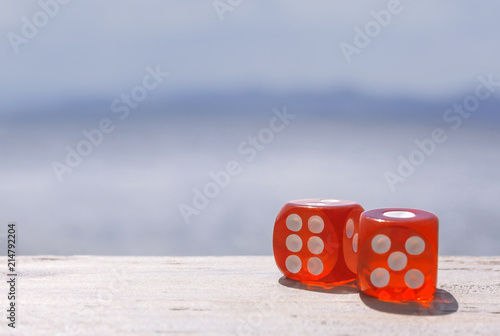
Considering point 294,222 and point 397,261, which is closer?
point 397,261

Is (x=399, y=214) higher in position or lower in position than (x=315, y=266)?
higher

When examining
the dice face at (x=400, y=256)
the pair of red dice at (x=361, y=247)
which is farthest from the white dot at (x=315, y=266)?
the dice face at (x=400, y=256)

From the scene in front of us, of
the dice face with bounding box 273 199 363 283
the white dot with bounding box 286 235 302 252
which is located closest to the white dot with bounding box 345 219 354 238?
the dice face with bounding box 273 199 363 283

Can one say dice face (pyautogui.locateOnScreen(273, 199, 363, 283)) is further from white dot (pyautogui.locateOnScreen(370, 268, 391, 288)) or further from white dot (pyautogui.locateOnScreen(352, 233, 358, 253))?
white dot (pyautogui.locateOnScreen(370, 268, 391, 288))

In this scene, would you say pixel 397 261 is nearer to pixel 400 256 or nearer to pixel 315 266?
pixel 400 256

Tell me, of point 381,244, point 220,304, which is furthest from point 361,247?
point 220,304

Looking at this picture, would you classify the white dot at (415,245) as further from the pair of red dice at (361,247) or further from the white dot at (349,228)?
the white dot at (349,228)

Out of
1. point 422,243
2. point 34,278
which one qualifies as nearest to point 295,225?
point 422,243
